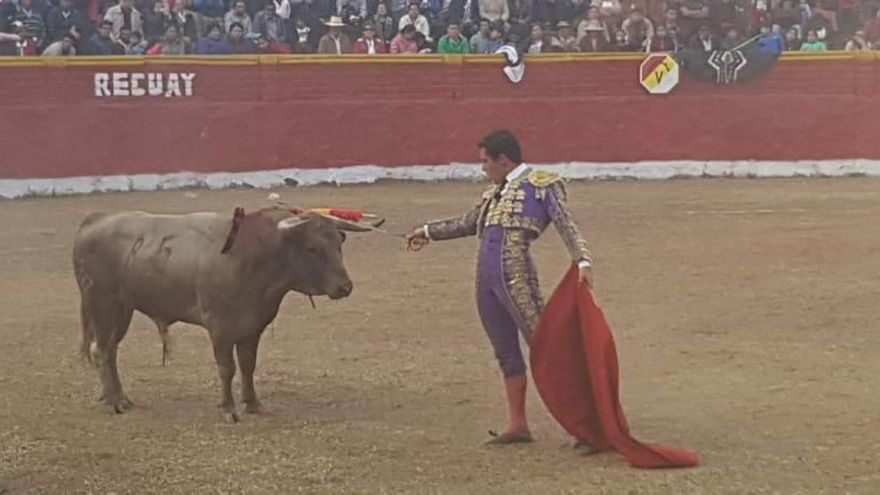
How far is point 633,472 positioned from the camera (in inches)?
237

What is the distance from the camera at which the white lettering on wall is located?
1742 cm

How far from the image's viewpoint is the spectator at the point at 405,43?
19.0 metres

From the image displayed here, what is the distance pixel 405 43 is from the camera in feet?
62.2

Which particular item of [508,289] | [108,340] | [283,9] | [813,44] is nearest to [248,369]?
[108,340]

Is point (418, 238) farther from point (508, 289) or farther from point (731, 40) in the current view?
point (731, 40)

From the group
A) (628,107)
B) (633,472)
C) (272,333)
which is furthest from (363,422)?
(628,107)

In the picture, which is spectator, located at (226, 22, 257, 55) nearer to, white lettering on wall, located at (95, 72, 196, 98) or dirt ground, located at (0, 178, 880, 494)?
white lettering on wall, located at (95, 72, 196, 98)

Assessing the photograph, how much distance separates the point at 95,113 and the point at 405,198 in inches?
141

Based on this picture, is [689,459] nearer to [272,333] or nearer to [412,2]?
[272,333]

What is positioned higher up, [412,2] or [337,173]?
[412,2]

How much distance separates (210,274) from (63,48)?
11.1m

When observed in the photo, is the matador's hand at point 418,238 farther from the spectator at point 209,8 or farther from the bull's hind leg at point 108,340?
the spectator at point 209,8

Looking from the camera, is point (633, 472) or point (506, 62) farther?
point (506, 62)

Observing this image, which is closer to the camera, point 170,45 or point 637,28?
point 170,45
